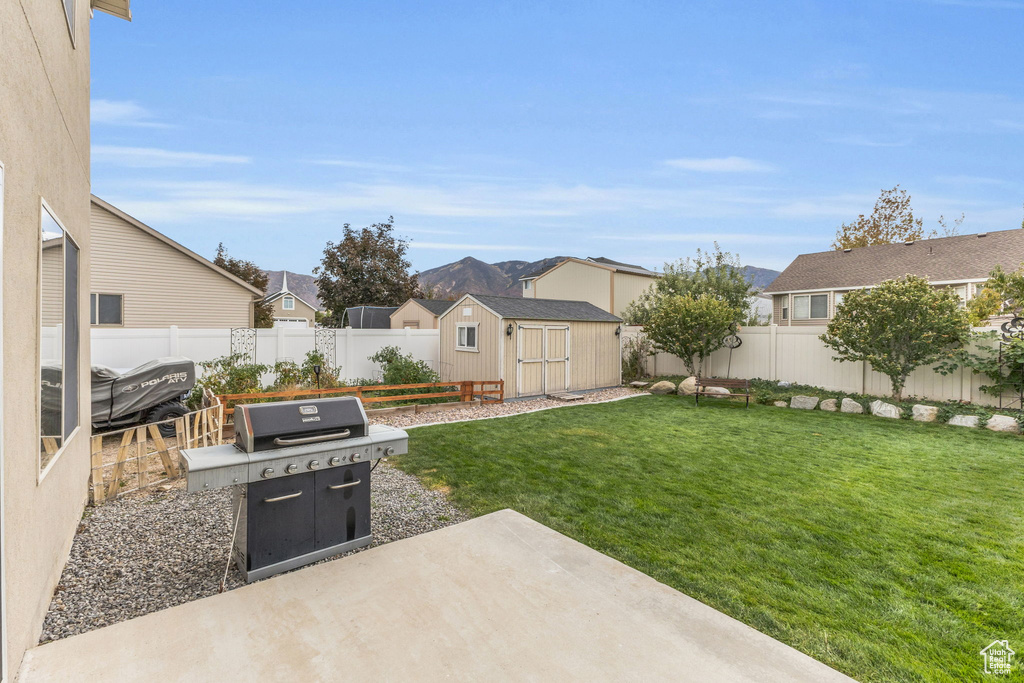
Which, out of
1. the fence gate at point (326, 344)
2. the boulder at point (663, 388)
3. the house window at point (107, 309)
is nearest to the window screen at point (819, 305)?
the boulder at point (663, 388)

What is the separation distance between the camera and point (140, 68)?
14.3 m

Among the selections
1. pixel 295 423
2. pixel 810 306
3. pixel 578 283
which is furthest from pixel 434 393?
pixel 810 306

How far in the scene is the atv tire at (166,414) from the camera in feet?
23.5

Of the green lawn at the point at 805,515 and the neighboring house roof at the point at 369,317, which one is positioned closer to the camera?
the green lawn at the point at 805,515

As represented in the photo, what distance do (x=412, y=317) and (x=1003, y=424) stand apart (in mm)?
23395

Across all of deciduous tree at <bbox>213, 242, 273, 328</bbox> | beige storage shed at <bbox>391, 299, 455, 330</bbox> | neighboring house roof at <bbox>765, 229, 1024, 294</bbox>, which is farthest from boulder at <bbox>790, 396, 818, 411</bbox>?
deciduous tree at <bbox>213, 242, 273, 328</bbox>

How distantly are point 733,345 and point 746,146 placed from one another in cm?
887

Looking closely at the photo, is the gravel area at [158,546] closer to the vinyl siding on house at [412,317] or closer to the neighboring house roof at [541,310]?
the neighboring house roof at [541,310]

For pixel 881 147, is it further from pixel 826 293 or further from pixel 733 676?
pixel 733 676

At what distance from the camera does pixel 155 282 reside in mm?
13773

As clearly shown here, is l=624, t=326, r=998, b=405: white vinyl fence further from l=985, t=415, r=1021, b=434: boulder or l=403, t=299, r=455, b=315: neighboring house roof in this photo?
l=403, t=299, r=455, b=315: neighboring house roof

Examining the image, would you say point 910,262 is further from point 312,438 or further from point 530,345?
point 312,438

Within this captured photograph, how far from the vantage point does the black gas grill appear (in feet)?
9.88

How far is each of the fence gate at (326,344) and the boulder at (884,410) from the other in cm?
1314
